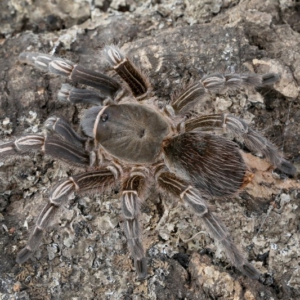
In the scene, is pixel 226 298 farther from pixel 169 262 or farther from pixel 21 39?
pixel 21 39

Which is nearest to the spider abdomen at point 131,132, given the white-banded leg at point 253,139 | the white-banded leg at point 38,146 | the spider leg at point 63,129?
the spider leg at point 63,129

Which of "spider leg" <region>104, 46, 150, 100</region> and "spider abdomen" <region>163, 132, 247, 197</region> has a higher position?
"spider leg" <region>104, 46, 150, 100</region>

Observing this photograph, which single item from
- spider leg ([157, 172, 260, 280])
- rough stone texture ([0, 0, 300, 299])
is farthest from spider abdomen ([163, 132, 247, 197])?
rough stone texture ([0, 0, 300, 299])

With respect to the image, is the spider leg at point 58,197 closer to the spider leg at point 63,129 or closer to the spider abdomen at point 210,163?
the spider leg at point 63,129

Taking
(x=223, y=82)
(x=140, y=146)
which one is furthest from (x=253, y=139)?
(x=140, y=146)

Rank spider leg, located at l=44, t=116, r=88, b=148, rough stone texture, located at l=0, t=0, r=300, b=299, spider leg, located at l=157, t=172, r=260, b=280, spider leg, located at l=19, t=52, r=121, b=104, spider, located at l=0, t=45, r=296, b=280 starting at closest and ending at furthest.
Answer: spider leg, located at l=157, t=172, r=260, b=280 < rough stone texture, located at l=0, t=0, r=300, b=299 < spider, located at l=0, t=45, r=296, b=280 < spider leg, located at l=44, t=116, r=88, b=148 < spider leg, located at l=19, t=52, r=121, b=104

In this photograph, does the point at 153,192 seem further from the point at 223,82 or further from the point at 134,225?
the point at 223,82

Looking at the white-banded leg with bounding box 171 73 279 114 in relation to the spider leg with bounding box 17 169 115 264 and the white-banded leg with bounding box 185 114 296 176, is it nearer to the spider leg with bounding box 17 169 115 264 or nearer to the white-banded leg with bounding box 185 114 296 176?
the white-banded leg with bounding box 185 114 296 176

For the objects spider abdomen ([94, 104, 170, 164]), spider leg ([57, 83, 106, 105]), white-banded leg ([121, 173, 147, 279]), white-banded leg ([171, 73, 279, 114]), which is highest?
white-banded leg ([171, 73, 279, 114])

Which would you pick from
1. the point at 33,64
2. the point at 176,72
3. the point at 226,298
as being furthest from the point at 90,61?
the point at 226,298
